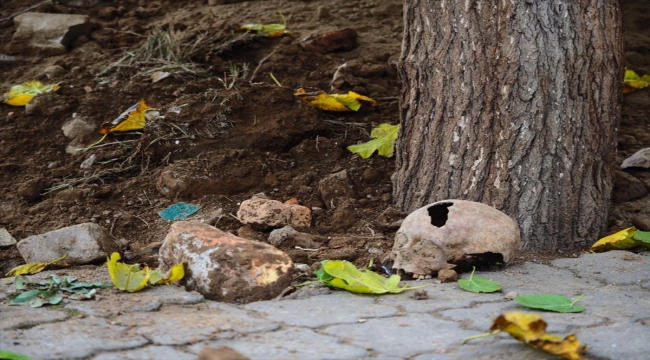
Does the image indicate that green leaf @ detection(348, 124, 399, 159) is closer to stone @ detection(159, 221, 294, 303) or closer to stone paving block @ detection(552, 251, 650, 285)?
stone paving block @ detection(552, 251, 650, 285)

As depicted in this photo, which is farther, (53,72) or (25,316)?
(53,72)

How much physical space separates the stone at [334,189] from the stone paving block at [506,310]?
54.3 inches

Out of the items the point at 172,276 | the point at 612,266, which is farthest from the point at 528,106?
the point at 172,276

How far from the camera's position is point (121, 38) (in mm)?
6113

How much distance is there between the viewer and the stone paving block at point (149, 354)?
2379 mm

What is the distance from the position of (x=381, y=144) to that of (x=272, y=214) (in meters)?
0.92

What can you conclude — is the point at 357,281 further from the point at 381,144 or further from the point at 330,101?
the point at 330,101

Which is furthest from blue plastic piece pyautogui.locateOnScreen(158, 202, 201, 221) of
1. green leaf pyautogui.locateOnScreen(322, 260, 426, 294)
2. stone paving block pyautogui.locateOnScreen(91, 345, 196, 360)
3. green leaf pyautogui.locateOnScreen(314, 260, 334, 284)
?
stone paving block pyautogui.locateOnScreen(91, 345, 196, 360)

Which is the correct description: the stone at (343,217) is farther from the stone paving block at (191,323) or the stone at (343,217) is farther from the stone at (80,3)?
the stone at (80,3)

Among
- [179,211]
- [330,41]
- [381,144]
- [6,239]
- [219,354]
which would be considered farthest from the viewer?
[330,41]

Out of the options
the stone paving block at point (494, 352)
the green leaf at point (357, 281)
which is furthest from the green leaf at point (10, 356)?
the green leaf at point (357, 281)

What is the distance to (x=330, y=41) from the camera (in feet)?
19.0

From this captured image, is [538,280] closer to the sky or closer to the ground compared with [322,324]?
closer to the ground

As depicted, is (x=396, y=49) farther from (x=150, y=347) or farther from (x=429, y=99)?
(x=150, y=347)
